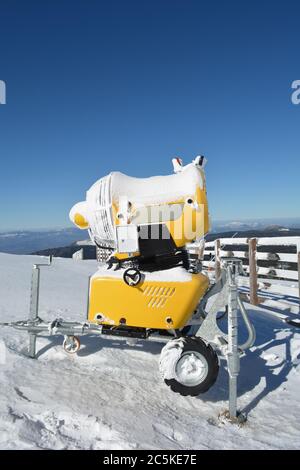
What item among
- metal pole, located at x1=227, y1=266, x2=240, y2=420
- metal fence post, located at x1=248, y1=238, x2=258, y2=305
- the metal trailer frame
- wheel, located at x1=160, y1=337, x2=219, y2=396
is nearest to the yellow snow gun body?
the metal trailer frame

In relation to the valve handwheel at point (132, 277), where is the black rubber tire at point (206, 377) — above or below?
below

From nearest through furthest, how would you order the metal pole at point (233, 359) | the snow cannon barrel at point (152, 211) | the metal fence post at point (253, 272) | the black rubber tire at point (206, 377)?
the metal pole at point (233, 359), the black rubber tire at point (206, 377), the snow cannon barrel at point (152, 211), the metal fence post at point (253, 272)

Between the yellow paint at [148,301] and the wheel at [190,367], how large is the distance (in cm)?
30

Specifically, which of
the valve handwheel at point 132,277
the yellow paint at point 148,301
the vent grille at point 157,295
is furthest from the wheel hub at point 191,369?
the valve handwheel at point 132,277

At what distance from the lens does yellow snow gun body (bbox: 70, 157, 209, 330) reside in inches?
124

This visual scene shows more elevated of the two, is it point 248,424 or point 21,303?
point 21,303

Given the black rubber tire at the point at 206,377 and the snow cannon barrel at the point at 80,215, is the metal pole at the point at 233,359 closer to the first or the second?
the black rubber tire at the point at 206,377

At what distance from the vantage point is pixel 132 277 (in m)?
3.13

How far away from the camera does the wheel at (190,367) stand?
9.42 ft

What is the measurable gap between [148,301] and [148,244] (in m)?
0.52

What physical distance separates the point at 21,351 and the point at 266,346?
288cm

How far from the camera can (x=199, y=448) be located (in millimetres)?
2410

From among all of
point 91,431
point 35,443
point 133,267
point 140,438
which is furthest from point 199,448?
point 133,267
